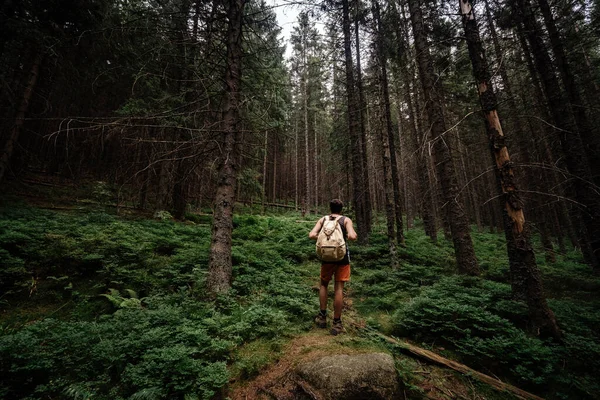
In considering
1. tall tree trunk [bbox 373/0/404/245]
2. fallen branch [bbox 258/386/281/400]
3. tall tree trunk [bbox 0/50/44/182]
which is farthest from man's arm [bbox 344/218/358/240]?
tall tree trunk [bbox 0/50/44/182]

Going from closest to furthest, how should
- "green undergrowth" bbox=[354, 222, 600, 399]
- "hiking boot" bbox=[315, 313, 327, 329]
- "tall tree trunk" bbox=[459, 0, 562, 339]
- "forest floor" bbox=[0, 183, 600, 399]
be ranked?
"forest floor" bbox=[0, 183, 600, 399]
"green undergrowth" bbox=[354, 222, 600, 399]
"tall tree trunk" bbox=[459, 0, 562, 339]
"hiking boot" bbox=[315, 313, 327, 329]

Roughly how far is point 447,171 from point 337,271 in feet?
18.8

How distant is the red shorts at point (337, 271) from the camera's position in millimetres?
4160

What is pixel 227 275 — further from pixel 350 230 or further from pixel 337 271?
pixel 350 230

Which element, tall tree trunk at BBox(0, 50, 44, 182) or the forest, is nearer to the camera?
the forest

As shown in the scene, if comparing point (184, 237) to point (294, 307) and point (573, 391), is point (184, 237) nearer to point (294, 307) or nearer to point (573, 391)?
point (294, 307)

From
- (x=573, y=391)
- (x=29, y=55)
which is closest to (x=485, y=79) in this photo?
(x=573, y=391)

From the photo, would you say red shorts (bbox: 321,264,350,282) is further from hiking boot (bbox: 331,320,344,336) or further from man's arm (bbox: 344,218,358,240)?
hiking boot (bbox: 331,320,344,336)

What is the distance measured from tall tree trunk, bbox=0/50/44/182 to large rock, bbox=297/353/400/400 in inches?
469

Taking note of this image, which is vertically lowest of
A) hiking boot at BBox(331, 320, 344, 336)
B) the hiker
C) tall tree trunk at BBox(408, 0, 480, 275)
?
hiking boot at BBox(331, 320, 344, 336)

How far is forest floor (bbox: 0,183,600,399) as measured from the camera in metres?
2.90

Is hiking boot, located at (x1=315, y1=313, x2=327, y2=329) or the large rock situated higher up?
hiking boot, located at (x1=315, y1=313, x2=327, y2=329)

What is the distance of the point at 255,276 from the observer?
6145 millimetres

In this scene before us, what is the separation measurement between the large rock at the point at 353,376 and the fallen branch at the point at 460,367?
3.43 feet
